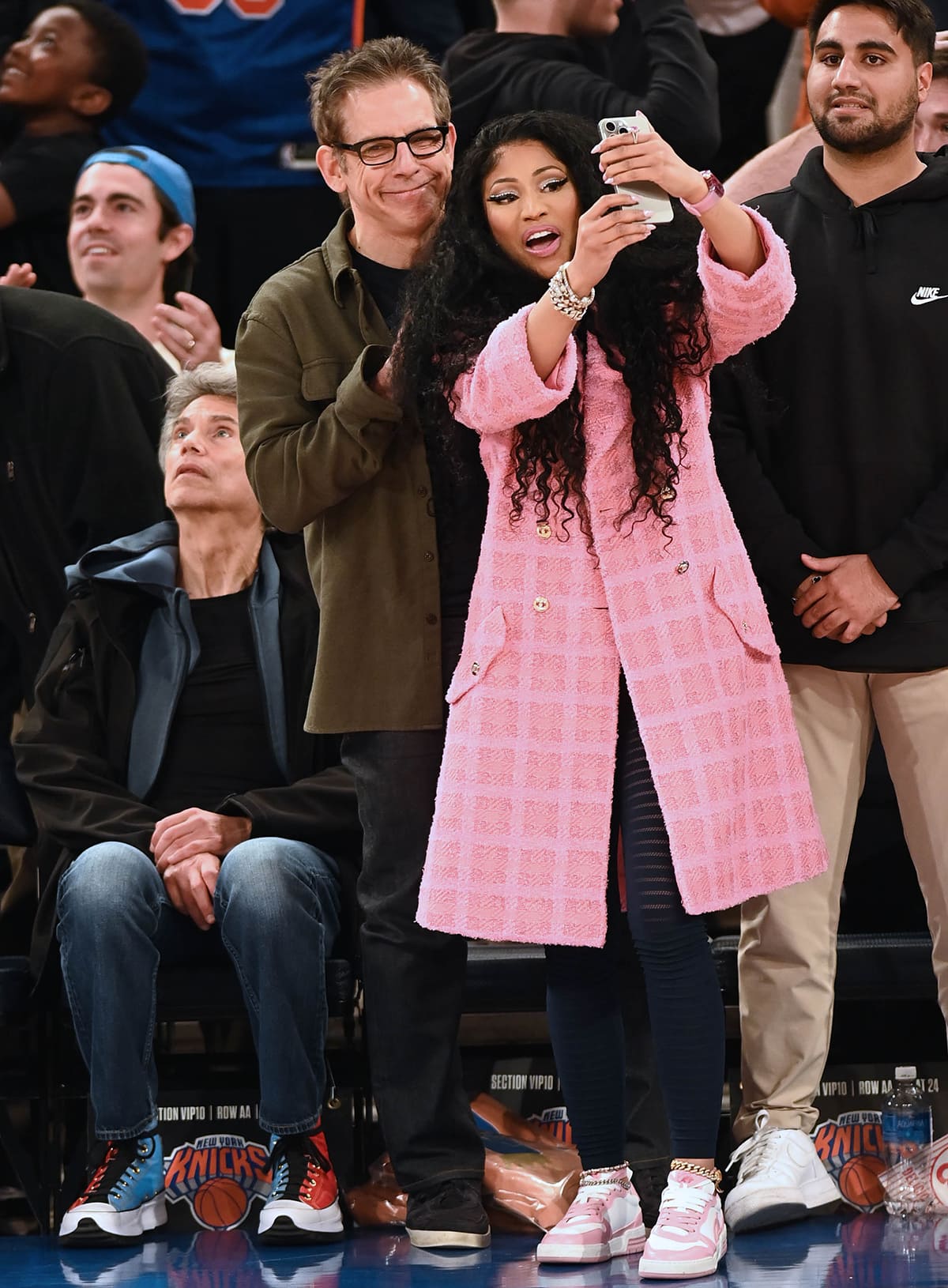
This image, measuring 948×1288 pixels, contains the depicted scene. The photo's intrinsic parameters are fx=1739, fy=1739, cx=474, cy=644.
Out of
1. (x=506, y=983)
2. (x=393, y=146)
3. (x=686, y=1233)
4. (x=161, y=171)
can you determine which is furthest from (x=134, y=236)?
(x=686, y=1233)

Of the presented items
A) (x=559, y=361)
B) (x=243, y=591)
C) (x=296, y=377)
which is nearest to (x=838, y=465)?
(x=559, y=361)

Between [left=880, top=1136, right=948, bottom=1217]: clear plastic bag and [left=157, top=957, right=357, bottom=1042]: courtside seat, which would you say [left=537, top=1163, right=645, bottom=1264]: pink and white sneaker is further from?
[left=157, top=957, right=357, bottom=1042]: courtside seat

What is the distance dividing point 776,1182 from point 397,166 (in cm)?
168

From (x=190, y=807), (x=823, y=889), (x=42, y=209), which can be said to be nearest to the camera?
(x=823, y=889)

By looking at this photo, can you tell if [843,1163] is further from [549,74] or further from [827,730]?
[549,74]

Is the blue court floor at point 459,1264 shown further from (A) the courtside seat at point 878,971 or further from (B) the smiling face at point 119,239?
(B) the smiling face at point 119,239

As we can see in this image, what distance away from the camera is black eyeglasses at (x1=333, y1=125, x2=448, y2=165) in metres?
2.72

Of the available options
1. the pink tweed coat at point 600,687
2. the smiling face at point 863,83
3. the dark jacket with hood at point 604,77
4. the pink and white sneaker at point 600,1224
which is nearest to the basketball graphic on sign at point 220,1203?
the pink and white sneaker at point 600,1224

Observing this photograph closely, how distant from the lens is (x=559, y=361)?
239cm

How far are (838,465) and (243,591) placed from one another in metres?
1.14

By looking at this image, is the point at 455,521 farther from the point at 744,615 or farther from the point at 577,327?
the point at 744,615

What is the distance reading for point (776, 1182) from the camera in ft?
8.73

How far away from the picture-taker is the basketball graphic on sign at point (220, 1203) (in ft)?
9.82

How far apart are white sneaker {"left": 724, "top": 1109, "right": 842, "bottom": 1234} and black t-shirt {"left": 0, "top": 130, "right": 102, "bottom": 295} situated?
3.06 meters
